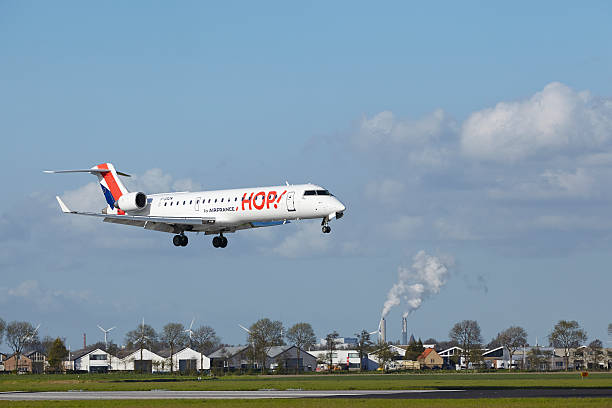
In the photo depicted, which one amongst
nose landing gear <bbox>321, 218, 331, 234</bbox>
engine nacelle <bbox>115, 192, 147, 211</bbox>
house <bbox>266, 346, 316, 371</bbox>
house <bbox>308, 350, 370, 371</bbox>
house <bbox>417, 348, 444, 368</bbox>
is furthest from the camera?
house <bbox>417, 348, 444, 368</bbox>

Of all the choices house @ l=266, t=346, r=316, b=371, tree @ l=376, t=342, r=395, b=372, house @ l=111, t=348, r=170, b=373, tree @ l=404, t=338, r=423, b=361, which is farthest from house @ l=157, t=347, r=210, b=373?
tree @ l=404, t=338, r=423, b=361

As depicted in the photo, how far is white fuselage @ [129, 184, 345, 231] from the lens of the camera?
69000mm

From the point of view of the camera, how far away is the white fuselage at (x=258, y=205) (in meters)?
69.0

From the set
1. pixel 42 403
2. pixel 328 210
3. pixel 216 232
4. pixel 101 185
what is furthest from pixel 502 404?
pixel 101 185

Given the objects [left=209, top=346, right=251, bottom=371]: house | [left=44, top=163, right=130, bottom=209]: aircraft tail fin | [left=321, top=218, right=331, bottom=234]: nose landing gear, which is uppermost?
[left=44, top=163, right=130, bottom=209]: aircraft tail fin

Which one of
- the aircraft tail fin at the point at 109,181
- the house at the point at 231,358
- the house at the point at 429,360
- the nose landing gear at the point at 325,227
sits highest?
the aircraft tail fin at the point at 109,181

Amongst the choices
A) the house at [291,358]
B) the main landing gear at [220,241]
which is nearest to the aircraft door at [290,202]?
the main landing gear at [220,241]

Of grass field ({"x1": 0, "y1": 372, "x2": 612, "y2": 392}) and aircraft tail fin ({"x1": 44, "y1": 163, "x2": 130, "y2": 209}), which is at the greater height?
aircraft tail fin ({"x1": 44, "y1": 163, "x2": 130, "y2": 209})

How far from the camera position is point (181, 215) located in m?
76.7

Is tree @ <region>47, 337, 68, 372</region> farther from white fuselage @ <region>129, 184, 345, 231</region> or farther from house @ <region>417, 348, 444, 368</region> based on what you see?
white fuselage @ <region>129, 184, 345, 231</region>

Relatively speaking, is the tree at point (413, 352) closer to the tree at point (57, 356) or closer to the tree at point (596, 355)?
the tree at point (596, 355)

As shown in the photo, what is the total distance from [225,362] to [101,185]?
104299mm

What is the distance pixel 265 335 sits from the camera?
184125mm

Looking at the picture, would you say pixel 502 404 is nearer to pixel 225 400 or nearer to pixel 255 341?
pixel 225 400
